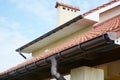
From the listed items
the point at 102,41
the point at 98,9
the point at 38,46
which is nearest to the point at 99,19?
the point at 98,9

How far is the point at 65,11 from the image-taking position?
58.3 ft

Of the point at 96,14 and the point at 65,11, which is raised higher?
the point at 65,11

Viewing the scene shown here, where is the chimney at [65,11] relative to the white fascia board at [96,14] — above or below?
above

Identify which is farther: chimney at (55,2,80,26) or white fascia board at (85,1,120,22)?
chimney at (55,2,80,26)

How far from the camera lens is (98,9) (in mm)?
12914

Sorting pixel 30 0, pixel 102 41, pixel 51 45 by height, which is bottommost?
→ pixel 102 41

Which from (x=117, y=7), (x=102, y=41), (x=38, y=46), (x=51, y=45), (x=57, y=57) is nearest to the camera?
(x=102, y=41)

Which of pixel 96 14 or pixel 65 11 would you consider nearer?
pixel 96 14

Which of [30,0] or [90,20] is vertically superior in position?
[30,0]

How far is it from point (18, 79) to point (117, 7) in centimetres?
428

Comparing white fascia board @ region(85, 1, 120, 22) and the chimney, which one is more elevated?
the chimney

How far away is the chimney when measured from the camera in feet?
57.6

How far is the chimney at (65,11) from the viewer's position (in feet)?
57.6

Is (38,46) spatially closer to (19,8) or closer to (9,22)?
(19,8)
